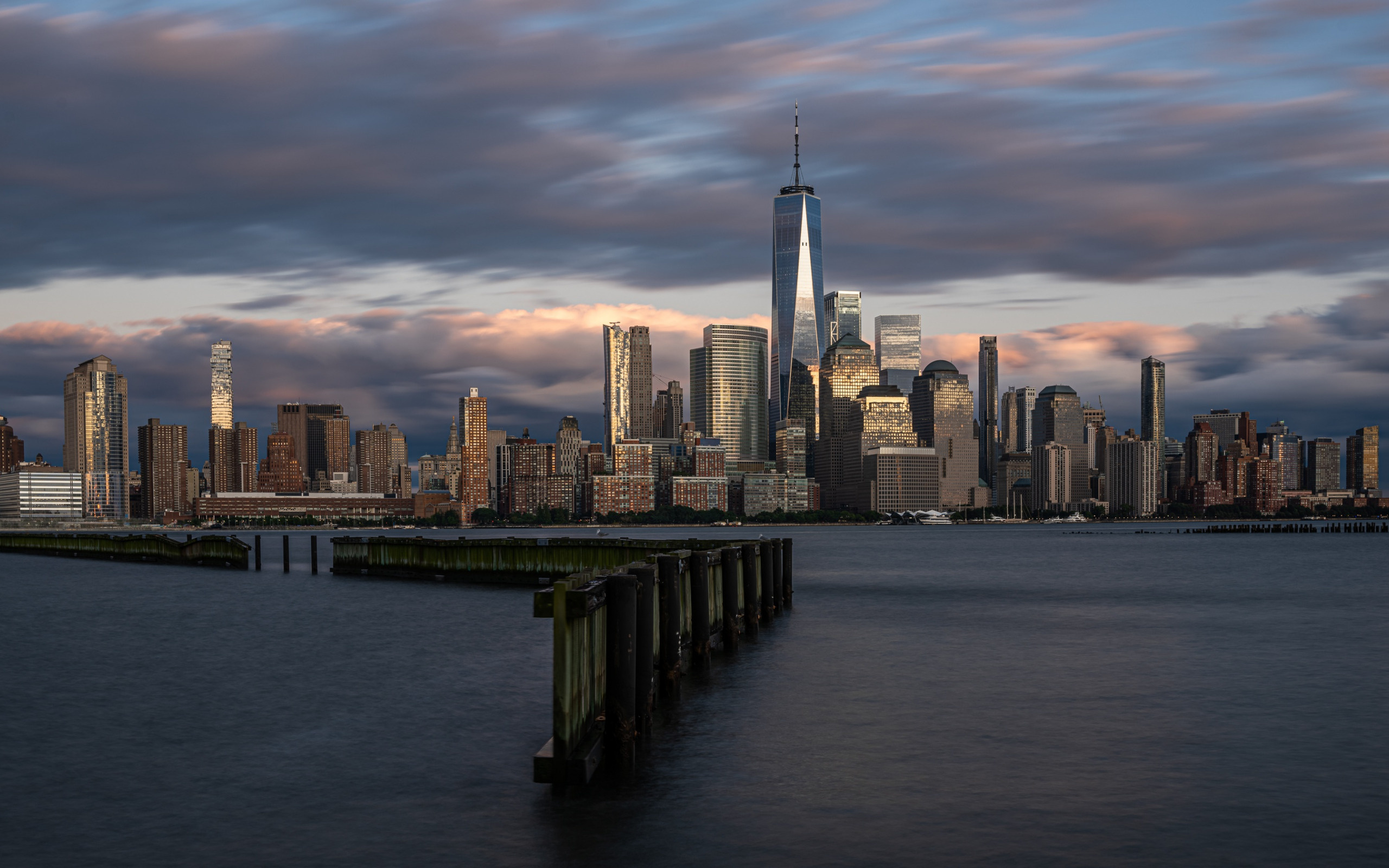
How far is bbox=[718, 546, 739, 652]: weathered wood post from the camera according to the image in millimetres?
33906

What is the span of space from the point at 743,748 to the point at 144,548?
96263 millimetres

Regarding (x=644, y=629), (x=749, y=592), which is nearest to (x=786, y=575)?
(x=749, y=592)

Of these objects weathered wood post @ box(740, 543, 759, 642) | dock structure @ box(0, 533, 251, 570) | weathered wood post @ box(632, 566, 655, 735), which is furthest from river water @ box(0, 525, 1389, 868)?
dock structure @ box(0, 533, 251, 570)

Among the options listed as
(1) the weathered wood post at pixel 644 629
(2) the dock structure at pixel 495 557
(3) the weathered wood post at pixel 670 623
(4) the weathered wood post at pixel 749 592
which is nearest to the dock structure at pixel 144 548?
(2) the dock structure at pixel 495 557

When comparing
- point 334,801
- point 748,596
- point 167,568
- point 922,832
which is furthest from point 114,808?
point 167,568

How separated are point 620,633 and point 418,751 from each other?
4.97 m

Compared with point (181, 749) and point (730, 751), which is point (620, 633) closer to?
point (730, 751)

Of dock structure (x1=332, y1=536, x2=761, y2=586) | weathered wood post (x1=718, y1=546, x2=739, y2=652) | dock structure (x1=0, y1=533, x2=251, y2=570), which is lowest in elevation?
dock structure (x1=0, y1=533, x2=251, y2=570)

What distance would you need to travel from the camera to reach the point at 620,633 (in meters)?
17.7

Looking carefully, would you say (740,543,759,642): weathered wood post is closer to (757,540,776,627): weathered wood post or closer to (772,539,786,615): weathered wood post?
(757,540,776,627): weathered wood post

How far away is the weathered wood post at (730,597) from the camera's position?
33906 mm

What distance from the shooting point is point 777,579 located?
47625mm

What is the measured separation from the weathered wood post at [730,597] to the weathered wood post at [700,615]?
3.74 meters

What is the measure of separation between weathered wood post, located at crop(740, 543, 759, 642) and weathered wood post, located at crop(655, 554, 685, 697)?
13.0 meters
